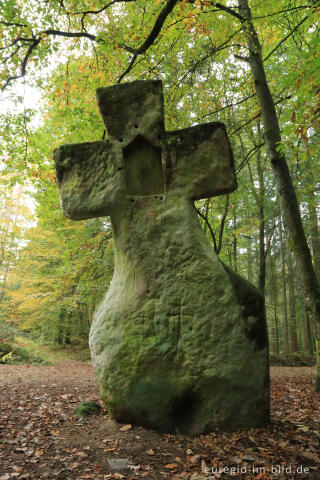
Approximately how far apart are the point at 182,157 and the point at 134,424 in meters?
3.51

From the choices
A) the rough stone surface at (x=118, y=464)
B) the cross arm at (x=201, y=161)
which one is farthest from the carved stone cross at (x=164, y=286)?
the rough stone surface at (x=118, y=464)

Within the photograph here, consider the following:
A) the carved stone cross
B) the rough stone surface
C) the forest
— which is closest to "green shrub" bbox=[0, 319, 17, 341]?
the forest

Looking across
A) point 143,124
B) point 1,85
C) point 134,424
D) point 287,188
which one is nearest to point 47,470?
point 134,424

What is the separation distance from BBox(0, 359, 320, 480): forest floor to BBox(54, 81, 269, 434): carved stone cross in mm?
269

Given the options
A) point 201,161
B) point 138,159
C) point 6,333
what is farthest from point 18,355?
point 201,161

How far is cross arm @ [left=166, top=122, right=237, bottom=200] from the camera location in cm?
425

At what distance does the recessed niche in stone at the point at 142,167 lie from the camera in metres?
4.45

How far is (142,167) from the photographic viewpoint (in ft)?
14.7

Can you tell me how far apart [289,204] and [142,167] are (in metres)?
3.10

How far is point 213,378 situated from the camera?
3.63m

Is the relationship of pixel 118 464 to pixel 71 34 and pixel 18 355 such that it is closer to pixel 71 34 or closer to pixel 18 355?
pixel 71 34

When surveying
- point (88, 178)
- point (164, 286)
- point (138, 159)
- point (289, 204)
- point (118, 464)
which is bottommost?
point (118, 464)

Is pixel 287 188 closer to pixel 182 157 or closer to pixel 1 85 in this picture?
pixel 182 157

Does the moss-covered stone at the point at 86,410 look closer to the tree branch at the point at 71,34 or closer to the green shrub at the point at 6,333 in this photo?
the tree branch at the point at 71,34
